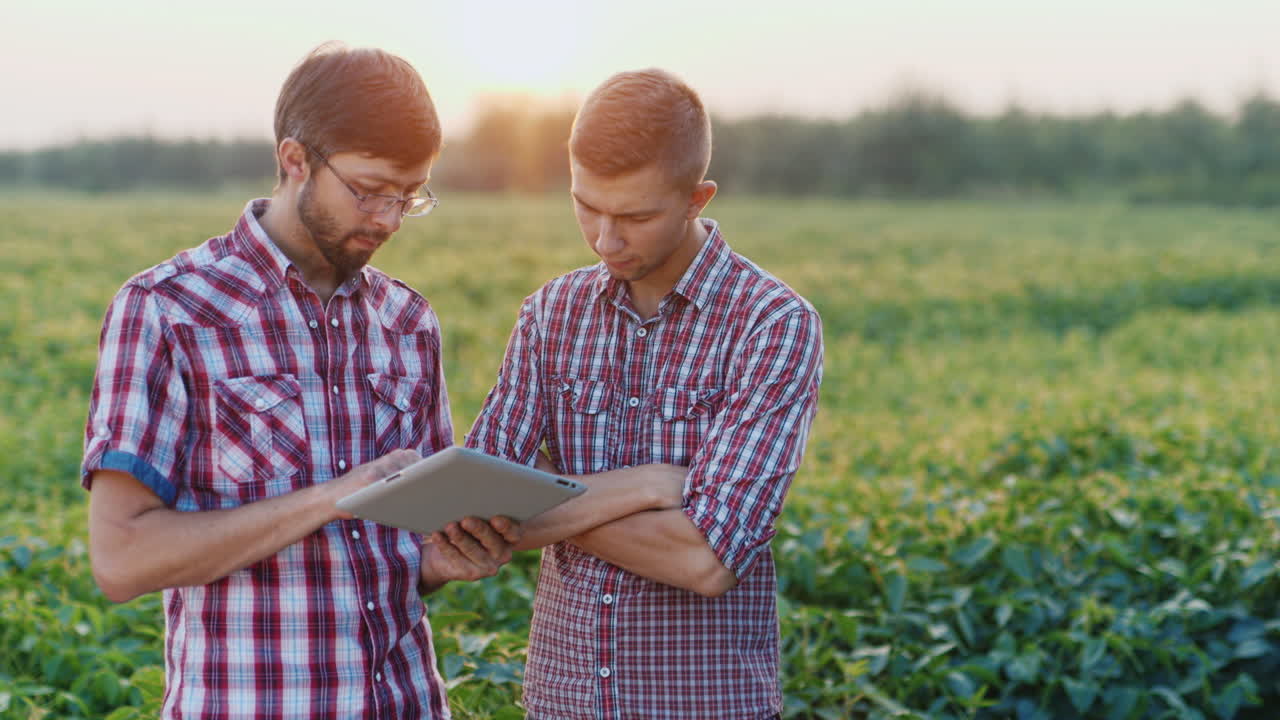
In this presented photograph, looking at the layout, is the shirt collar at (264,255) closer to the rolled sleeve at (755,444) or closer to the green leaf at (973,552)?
the rolled sleeve at (755,444)

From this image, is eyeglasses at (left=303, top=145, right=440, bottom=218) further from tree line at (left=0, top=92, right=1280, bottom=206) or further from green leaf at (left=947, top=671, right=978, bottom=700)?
tree line at (left=0, top=92, right=1280, bottom=206)

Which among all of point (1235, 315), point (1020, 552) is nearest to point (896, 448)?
point (1020, 552)

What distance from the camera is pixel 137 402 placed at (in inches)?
70.7

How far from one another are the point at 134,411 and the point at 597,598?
92 cm

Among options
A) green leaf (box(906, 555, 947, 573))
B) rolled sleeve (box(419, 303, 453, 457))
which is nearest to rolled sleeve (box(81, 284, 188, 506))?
rolled sleeve (box(419, 303, 453, 457))

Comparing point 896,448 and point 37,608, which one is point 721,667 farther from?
point 896,448

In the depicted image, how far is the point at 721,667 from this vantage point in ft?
7.18

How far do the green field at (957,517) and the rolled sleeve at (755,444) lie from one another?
108cm

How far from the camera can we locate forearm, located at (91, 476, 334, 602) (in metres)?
1.78

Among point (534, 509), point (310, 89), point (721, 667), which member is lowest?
point (721, 667)

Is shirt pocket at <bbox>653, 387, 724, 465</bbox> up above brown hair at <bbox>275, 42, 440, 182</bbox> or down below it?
below

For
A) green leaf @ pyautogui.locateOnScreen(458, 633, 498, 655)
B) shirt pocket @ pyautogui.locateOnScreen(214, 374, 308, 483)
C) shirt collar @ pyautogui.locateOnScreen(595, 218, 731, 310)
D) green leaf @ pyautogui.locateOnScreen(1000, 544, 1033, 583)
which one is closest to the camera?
shirt pocket @ pyautogui.locateOnScreen(214, 374, 308, 483)

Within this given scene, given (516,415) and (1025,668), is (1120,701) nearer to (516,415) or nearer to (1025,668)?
(1025,668)

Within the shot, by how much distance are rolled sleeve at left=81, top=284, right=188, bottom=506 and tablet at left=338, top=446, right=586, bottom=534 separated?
13.4 inches
